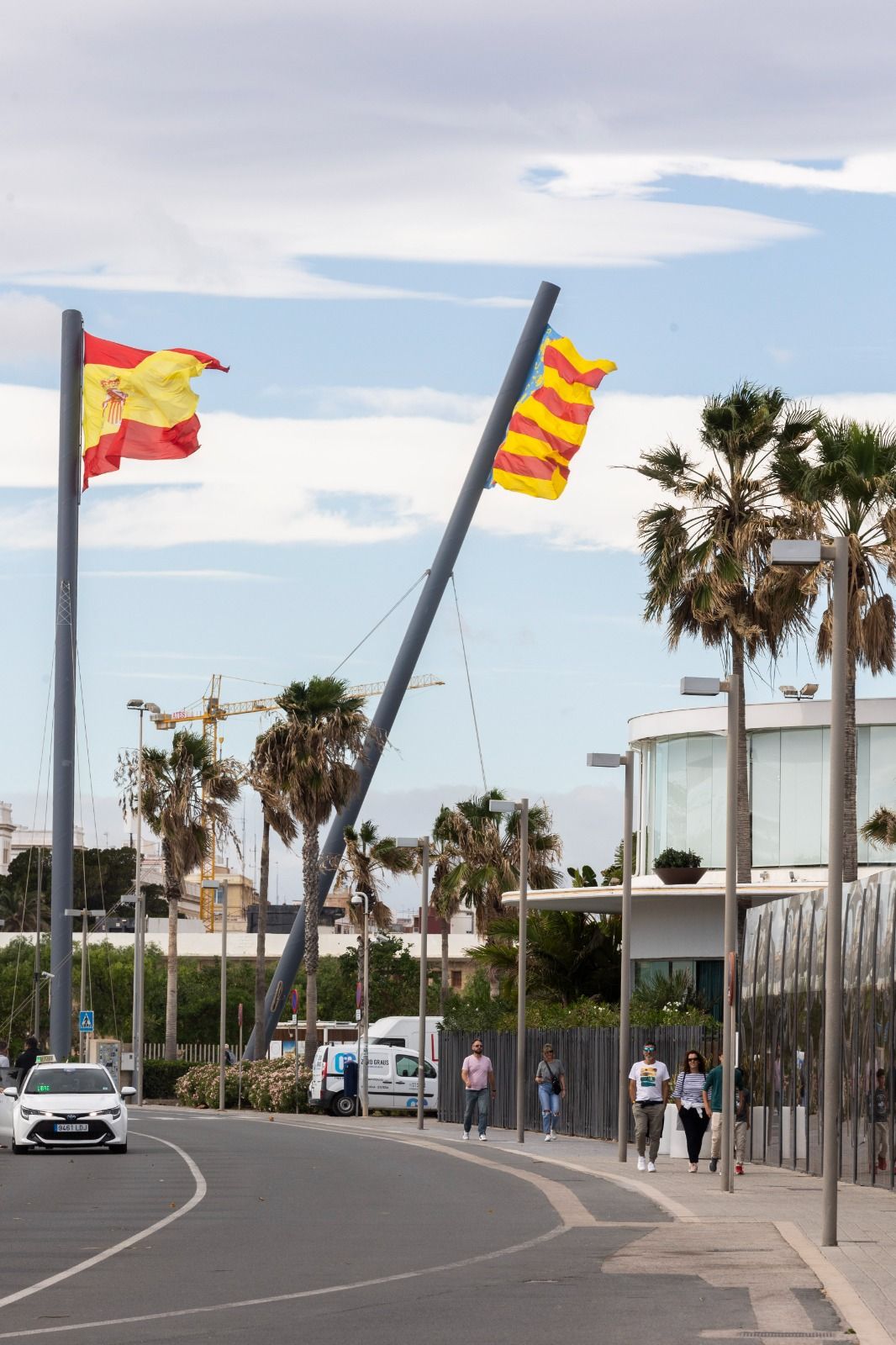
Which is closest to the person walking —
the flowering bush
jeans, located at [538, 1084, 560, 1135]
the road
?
jeans, located at [538, 1084, 560, 1135]

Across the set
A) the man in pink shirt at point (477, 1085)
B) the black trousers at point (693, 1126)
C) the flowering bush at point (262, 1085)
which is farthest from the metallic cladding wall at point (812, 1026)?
the flowering bush at point (262, 1085)

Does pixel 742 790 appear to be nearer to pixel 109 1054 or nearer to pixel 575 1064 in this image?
pixel 575 1064

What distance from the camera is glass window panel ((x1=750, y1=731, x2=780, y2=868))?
49.1 m

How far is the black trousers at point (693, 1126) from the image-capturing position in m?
27.1

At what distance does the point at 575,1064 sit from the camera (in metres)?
38.8

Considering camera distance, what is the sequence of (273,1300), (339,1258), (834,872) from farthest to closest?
(834,872) → (339,1258) → (273,1300)

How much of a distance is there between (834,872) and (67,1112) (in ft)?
54.7

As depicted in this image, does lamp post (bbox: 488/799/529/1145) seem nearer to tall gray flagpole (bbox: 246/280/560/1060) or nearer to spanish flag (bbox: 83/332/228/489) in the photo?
spanish flag (bbox: 83/332/228/489)

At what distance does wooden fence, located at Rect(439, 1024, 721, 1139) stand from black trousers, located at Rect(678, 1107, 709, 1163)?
6.91 m

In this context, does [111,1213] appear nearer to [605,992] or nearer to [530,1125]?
[530,1125]

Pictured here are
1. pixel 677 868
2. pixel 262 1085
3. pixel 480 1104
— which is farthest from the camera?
pixel 262 1085

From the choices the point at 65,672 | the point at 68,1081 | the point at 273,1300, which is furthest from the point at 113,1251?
the point at 65,672

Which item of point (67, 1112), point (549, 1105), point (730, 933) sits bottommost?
point (549, 1105)

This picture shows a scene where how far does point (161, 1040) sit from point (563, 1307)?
9239cm
